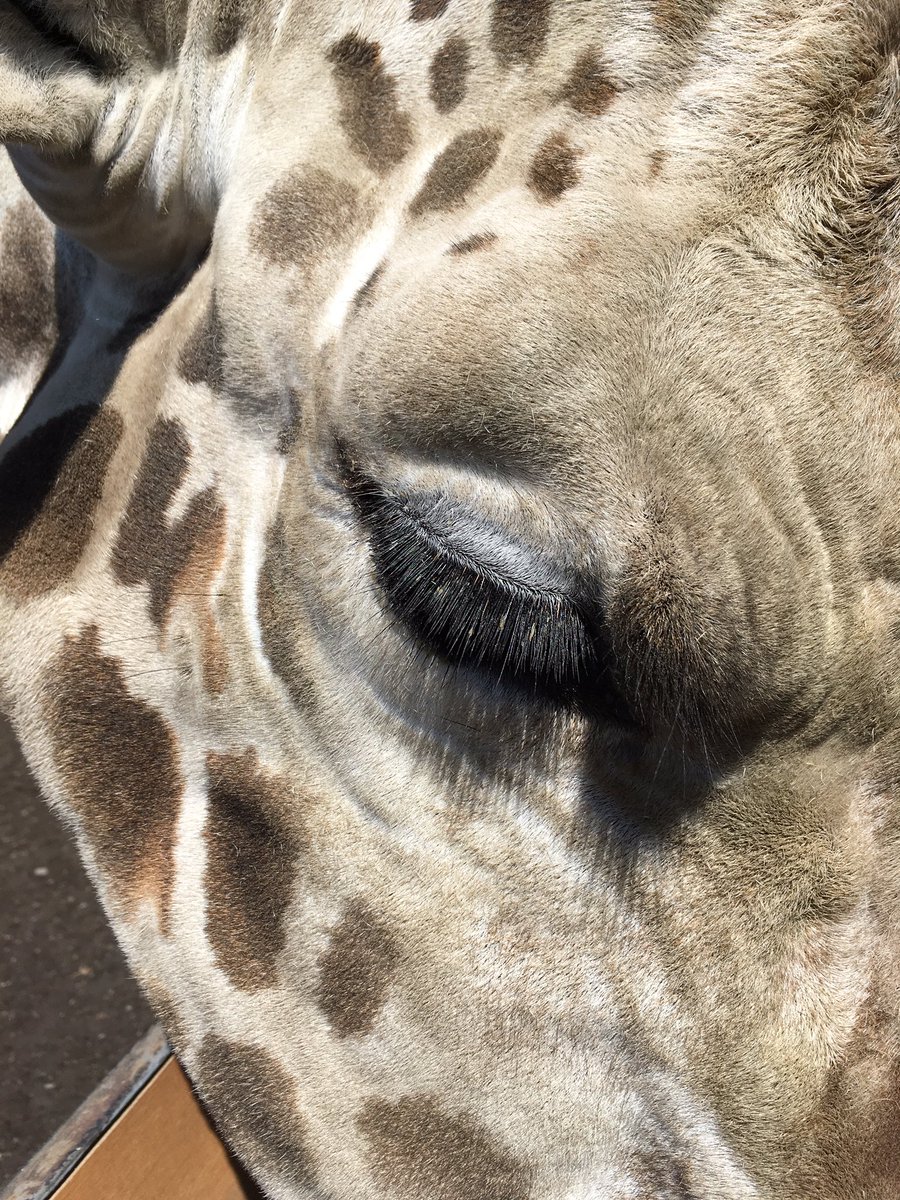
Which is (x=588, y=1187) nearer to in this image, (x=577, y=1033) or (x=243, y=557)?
(x=577, y=1033)

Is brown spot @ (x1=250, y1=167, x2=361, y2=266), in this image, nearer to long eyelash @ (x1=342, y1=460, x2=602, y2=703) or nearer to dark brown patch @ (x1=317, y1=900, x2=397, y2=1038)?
long eyelash @ (x1=342, y1=460, x2=602, y2=703)

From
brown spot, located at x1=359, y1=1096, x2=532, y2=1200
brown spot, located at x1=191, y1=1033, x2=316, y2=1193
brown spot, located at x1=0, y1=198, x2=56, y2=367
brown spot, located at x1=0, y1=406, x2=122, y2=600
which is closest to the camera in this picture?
brown spot, located at x1=359, y1=1096, x2=532, y2=1200

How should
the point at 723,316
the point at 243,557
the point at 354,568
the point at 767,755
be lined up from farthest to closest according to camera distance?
the point at 243,557
the point at 354,568
the point at 767,755
the point at 723,316

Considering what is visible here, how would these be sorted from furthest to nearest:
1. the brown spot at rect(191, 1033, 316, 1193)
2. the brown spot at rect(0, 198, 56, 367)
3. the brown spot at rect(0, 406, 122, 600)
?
the brown spot at rect(0, 198, 56, 367)
the brown spot at rect(0, 406, 122, 600)
the brown spot at rect(191, 1033, 316, 1193)

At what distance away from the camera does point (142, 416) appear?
147 cm

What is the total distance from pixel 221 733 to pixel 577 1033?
0.49 m

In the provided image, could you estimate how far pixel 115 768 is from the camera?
1.47 m

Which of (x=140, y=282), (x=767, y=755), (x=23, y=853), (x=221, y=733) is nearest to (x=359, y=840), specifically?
(x=221, y=733)

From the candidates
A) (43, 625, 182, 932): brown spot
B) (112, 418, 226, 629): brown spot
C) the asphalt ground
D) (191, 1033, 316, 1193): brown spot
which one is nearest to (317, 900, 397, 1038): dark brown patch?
(191, 1033, 316, 1193): brown spot

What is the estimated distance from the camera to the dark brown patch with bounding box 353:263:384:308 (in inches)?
45.2

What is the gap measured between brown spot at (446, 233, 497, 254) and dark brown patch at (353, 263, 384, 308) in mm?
90

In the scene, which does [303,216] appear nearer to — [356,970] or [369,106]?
[369,106]

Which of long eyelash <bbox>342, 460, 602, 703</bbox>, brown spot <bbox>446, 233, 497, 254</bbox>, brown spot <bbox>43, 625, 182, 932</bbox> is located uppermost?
brown spot <bbox>446, 233, 497, 254</bbox>

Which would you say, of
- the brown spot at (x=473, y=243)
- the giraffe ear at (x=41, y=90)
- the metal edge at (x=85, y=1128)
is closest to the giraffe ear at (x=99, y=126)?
the giraffe ear at (x=41, y=90)
